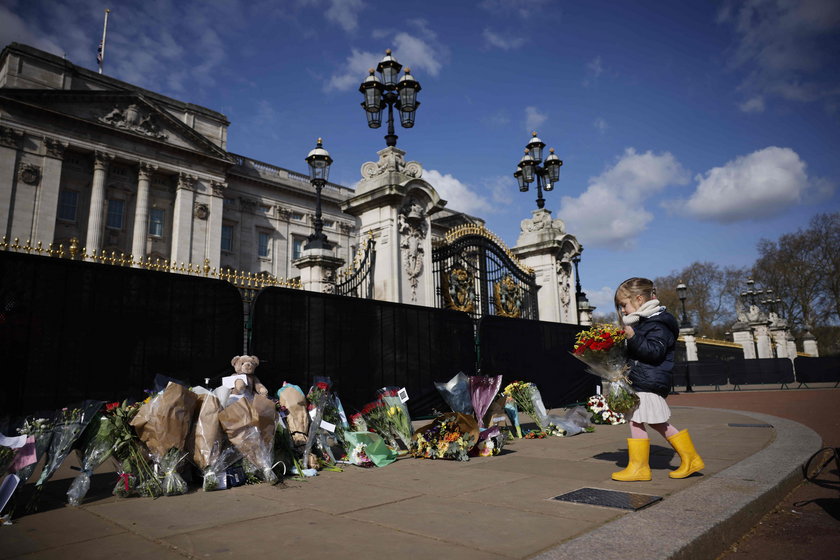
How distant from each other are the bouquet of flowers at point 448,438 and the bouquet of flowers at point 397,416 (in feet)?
0.58

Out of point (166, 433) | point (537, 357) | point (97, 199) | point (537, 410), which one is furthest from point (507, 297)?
point (97, 199)

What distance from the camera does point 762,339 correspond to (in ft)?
118

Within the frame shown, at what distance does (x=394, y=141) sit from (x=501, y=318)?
447 centimetres

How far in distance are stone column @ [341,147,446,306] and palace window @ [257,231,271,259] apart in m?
30.8

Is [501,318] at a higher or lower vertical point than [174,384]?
higher

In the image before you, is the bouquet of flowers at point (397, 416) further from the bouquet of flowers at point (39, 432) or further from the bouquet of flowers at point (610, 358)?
the bouquet of flowers at point (39, 432)

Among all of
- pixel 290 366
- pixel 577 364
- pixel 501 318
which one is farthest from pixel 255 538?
pixel 577 364

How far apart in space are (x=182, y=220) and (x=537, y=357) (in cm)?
3000

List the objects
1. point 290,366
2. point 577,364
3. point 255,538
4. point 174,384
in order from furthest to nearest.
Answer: point 577,364, point 290,366, point 174,384, point 255,538

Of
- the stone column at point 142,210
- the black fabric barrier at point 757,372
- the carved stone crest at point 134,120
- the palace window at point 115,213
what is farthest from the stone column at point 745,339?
the palace window at point 115,213

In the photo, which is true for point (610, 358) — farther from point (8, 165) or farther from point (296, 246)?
point (296, 246)

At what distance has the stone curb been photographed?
8.72 ft

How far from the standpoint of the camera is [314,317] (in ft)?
23.4

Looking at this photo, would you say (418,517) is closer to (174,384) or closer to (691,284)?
(174,384)
